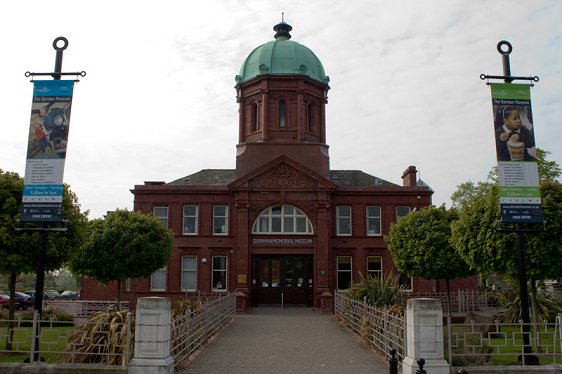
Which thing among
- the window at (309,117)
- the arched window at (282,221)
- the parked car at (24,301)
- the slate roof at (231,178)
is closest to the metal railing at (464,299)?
the arched window at (282,221)

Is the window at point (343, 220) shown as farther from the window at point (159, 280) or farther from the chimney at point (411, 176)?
the window at point (159, 280)

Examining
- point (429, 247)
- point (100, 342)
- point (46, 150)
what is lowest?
point (100, 342)

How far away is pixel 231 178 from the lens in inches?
1485

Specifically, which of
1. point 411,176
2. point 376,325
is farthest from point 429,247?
point 411,176

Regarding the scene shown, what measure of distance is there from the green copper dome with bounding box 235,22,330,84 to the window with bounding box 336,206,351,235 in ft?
29.5

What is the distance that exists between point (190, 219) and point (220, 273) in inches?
152

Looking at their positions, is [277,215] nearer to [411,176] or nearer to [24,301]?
[411,176]

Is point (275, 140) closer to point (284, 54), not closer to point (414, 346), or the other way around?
point (284, 54)

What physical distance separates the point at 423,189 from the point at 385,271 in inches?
223

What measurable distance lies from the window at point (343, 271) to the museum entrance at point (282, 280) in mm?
2004

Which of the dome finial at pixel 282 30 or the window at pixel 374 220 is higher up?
the dome finial at pixel 282 30

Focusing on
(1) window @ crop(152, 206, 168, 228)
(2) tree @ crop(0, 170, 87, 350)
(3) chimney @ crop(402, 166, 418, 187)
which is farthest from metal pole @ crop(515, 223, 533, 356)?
(1) window @ crop(152, 206, 168, 228)

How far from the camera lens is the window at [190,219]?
108 feet

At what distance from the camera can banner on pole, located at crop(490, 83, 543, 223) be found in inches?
490
